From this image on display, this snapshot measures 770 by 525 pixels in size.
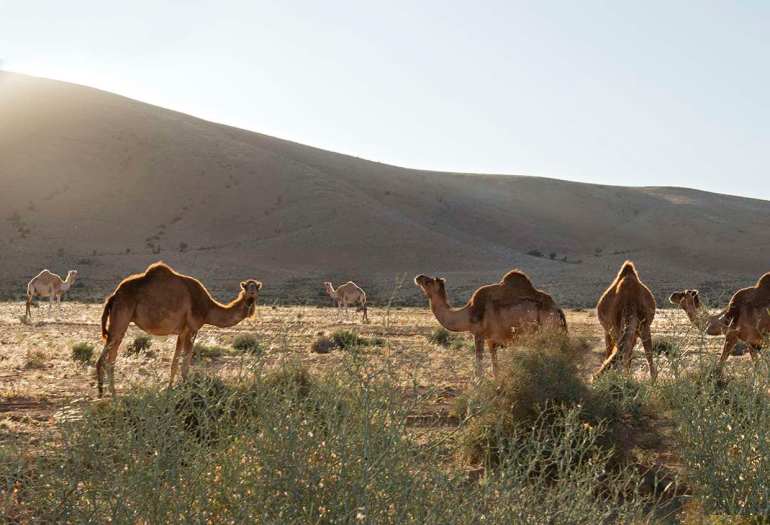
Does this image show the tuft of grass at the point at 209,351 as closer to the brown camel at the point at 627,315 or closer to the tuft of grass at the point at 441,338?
the tuft of grass at the point at 441,338

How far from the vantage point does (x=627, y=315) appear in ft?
41.4

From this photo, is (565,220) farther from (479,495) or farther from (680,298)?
(479,495)

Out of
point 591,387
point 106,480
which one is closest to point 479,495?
point 106,480

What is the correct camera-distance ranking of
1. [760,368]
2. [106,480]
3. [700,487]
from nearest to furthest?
[106,480], [700,487], [760,368]

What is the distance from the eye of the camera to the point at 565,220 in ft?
325

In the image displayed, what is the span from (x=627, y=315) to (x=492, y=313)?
6.25ft

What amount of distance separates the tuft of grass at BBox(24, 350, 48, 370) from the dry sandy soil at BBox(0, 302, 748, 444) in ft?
0.06

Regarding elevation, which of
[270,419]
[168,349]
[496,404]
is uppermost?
[270,419]

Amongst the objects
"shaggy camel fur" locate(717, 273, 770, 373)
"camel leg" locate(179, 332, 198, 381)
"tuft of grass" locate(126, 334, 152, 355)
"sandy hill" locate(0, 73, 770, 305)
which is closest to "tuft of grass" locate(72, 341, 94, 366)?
"tuft of grass" locate(126, 334, 152, 355)

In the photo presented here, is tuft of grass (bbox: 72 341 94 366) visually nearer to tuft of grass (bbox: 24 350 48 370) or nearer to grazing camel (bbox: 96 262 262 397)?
tuft of grass (bbox: 24 350 48 370)

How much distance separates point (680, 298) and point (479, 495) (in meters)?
12.2

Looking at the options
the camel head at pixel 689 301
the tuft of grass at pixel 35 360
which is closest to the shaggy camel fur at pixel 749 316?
the camel head at pixel 689 301

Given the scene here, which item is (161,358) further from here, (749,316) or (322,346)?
(749,316)

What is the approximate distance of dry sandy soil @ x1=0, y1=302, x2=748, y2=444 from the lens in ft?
27.8
